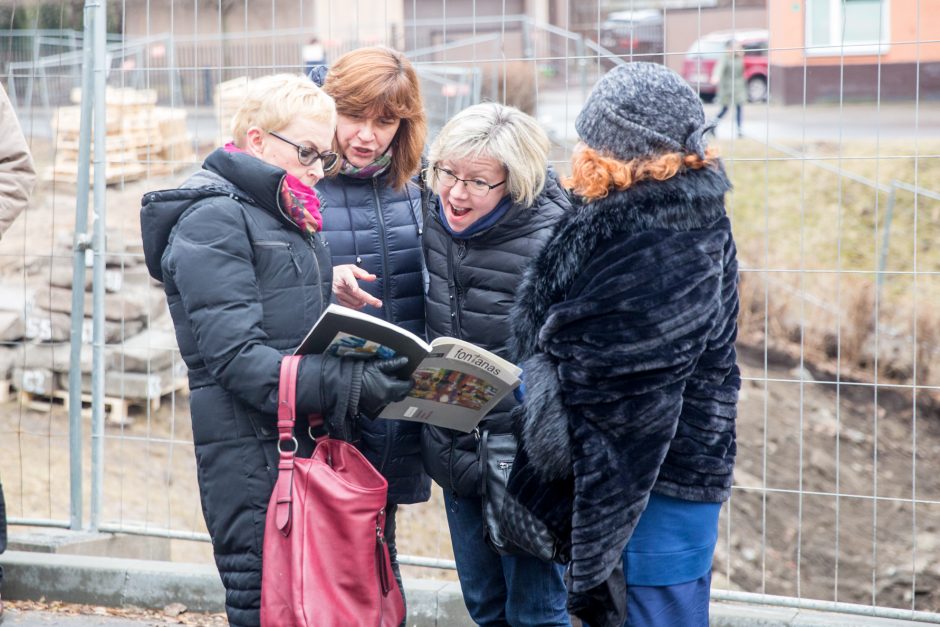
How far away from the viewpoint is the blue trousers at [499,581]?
2.94m

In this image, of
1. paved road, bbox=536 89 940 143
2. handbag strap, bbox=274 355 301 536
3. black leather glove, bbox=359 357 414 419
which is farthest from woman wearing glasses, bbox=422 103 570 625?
paved road, bbox=536 89 940 143

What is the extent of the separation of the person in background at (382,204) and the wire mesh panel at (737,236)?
91 cm

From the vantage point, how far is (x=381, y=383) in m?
2.54

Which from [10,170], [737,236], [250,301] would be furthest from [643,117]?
[737,236]

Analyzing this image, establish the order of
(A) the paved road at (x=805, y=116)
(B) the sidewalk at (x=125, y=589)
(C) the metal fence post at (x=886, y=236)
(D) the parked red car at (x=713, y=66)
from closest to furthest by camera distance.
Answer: (D) the parked red car at (x=713, y=66), (B) the sidewalk at (x=125, y=589), (A) the paved road at (x=805, y=116), (C) the metal fence post at (x=886, y=236)

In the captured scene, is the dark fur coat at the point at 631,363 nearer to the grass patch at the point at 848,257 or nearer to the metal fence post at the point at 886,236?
the metal fence post at the point at 886,236

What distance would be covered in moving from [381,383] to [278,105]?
2.31 ft

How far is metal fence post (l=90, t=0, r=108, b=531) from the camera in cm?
445

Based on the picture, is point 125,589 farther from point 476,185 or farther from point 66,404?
point 66,404

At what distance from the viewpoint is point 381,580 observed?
8.70 ft

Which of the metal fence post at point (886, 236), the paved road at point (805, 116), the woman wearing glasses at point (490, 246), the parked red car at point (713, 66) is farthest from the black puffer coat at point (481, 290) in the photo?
the metal fence post at point (886, 236)

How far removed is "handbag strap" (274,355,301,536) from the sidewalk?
169cm

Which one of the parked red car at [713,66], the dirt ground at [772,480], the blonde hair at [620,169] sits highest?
the parked red car at [713,66]

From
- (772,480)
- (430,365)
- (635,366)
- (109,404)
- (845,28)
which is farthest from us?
(772,480)
